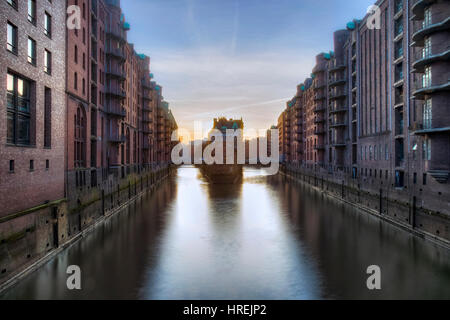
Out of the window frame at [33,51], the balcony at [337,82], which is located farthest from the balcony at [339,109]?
the window frame at [33,51]

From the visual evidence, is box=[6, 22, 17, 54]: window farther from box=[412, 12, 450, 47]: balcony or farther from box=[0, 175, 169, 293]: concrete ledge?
box=[412, 12, 450, 47]: balcony

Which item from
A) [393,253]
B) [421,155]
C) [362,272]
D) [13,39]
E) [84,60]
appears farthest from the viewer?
[84,60]

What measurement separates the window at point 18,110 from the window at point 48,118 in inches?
107

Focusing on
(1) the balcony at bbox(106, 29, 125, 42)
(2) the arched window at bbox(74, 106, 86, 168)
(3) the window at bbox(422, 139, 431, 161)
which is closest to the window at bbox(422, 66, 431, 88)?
(3) the window at bbox(422, 139, 431, 161)

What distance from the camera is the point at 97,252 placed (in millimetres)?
15914

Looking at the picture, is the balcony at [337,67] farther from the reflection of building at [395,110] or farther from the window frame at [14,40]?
the window frame at [14,40]

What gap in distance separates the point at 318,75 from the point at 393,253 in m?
62.8

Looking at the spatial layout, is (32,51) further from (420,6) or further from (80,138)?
(420,6)

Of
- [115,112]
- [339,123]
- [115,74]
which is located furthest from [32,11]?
[339,123]

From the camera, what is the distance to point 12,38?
20.6 meters

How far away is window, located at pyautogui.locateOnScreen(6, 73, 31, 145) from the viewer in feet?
68.3

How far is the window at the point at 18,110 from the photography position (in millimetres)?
20812
